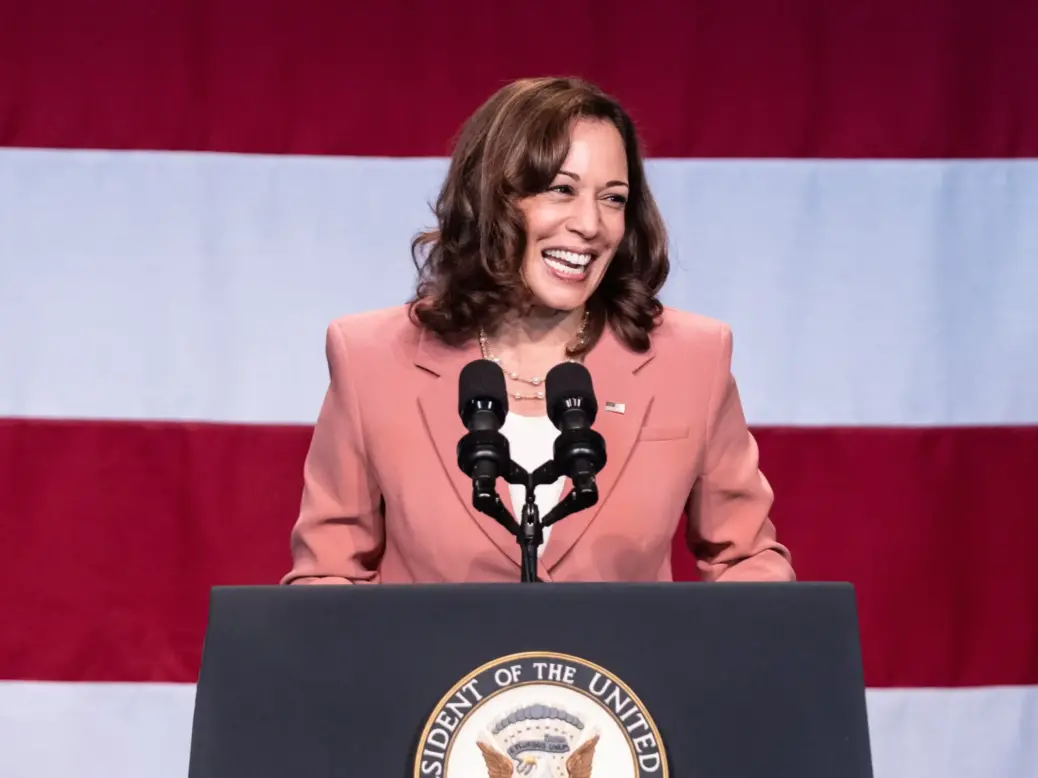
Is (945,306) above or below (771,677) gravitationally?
above

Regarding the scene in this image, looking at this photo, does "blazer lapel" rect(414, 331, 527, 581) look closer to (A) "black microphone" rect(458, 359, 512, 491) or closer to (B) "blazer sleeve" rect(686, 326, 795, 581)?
(B) "blazer sleeve" rect(686, 326, 795, 581)

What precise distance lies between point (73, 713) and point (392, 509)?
3.39 ft

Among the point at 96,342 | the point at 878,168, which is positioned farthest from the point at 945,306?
the point at 96,342

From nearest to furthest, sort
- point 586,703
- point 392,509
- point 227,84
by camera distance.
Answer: point 586,703 < point 392,509 < point 227,84

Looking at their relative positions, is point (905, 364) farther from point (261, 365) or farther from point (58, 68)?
point (58, 68)

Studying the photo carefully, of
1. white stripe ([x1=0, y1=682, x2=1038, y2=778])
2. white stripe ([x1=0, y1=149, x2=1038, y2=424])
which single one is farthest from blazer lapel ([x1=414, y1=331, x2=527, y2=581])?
white stripe ([x1=0, y1=682, x2=1038, y2=778])

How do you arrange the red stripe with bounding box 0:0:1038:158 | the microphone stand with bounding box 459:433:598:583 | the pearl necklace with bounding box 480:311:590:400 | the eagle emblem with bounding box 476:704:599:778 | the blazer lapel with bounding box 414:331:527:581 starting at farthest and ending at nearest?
1. the red stripe with bounding box 0:0:1038:158
2. the pearl necklace with bounding box 480:311:590:400
3. the blazer lapel with bounding box 414:331:527:581
4. the microphone stand with bounding box 459:433:598:583
5. the eagle emblem with bounding box 476:704:599:778

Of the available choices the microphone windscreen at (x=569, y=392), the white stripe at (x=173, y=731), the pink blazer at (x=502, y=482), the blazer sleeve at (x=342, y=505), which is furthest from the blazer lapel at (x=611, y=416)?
the white stripe at (x=173, y=731)

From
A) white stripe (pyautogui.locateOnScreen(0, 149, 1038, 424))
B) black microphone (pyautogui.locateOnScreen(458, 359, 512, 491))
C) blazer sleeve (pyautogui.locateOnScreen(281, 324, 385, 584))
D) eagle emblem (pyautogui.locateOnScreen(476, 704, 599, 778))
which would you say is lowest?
eagle emblem (pyautogui.locateOnScreen(476, 704, 599, 778))

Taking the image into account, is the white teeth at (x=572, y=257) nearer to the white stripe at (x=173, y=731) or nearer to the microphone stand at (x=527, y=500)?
the microphone stand at (x=527, y=500)

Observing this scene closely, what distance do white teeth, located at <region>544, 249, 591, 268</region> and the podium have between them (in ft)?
2.26

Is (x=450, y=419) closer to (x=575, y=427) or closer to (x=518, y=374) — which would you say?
(x=518, y=374)

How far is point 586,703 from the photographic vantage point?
889mm

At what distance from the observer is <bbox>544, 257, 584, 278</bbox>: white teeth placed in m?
1.55
